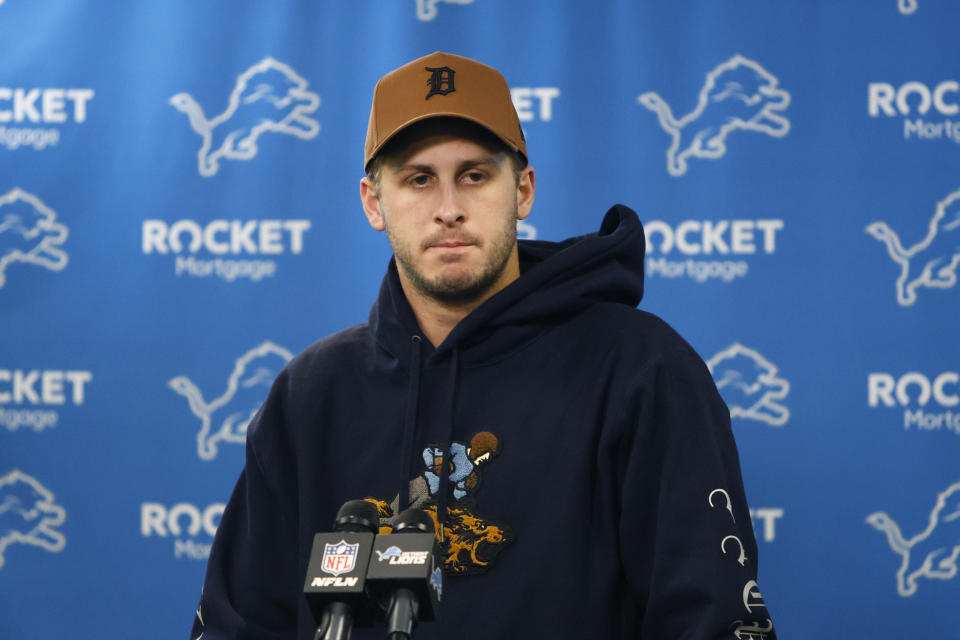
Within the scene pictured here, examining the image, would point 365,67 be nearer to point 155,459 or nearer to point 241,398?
point 241,398

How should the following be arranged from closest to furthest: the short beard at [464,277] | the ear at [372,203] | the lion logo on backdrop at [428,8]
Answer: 1. the short beard at [464,277]
2. the ear at [372,203]
3. the lion logo on backdrop at [428,8]

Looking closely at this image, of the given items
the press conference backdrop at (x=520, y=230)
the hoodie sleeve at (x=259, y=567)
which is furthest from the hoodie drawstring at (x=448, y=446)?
the press conference backdrop at (x=520, y=230)

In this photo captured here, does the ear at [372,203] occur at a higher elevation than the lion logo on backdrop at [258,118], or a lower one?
lower

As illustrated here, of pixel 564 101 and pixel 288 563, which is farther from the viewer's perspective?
pixel 564 101

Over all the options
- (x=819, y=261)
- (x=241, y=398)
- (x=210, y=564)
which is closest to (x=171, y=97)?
(x=241, y=398)

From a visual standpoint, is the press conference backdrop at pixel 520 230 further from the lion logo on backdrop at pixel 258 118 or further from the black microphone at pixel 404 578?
the black microphone at pixel 404 578

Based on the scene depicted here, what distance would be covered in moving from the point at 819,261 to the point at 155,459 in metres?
1.73

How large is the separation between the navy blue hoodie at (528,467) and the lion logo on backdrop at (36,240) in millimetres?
1342

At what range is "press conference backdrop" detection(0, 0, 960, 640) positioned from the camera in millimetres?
2234

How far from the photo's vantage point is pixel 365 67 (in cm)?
243

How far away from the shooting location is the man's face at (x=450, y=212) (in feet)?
4.06

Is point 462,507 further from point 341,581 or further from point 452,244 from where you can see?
point 341,581

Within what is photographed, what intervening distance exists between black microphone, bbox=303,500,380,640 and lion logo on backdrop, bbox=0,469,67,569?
1908 millimetres

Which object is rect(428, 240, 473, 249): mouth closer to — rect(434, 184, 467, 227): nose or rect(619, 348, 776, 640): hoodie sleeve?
rect(434, 184, 467, 227): nose
